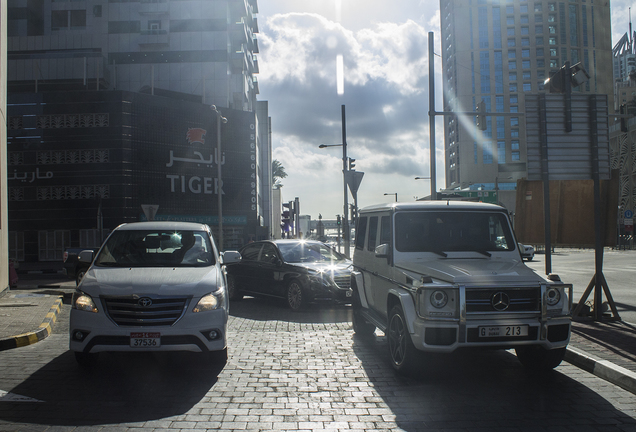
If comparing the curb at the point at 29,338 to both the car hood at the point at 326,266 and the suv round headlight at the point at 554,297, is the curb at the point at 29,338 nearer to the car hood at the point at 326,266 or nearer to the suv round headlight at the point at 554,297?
the car hood at the point at 326,266

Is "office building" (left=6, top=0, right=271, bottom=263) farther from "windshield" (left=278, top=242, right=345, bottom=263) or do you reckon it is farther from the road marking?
the road marking

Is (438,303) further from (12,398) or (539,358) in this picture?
(12,398)

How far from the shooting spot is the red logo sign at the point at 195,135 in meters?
43.9

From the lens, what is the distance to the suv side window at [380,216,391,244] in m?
6.80

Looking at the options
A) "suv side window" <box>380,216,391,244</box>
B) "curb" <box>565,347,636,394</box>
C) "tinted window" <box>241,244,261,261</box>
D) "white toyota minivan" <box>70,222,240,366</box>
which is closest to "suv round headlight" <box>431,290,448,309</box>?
"suv side window" <box>380,216,391,244</box>

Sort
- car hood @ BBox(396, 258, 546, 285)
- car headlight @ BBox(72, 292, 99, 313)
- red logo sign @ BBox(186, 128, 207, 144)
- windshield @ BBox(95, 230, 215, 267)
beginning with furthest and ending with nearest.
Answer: red logo sign @ BBox(186, 128, 207, 144), windshield @ BBox(95, 230, 215, 267), car headlight @ BBox(72, 292, 99, 313), car hood @ BBox(396, 258, 546, 285)

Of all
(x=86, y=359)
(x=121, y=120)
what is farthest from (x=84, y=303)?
(x=121, y=120)

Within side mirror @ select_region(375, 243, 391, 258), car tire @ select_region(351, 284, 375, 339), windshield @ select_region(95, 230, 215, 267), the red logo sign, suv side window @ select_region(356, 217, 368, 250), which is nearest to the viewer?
side mirror @ select_region(375, 243, 391, 258)

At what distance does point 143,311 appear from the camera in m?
5.66

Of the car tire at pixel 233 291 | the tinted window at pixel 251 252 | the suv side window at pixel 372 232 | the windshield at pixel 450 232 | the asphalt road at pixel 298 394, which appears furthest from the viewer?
the car tire at pixel 233 291

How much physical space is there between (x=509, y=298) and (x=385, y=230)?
206 centimetres

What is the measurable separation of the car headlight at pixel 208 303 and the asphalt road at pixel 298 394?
72 cm

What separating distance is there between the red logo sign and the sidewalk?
111ft

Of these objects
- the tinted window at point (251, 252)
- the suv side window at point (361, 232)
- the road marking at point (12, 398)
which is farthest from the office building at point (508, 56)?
the road marking at point (12, 398)
